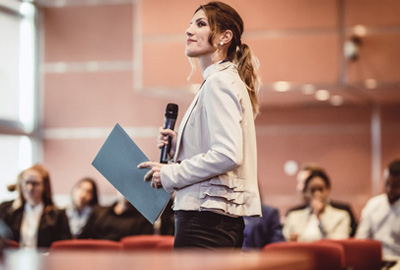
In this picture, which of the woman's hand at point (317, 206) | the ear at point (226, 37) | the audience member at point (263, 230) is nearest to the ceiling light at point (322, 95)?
the woman's hand at point (317, 206)

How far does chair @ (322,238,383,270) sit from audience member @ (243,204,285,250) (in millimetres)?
1280

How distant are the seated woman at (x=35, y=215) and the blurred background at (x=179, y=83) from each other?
1.62 m

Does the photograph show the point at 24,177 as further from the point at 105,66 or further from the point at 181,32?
the point at 105,66

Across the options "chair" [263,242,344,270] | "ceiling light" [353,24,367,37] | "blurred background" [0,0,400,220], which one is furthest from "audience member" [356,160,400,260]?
"chair" [263,242,344,270]

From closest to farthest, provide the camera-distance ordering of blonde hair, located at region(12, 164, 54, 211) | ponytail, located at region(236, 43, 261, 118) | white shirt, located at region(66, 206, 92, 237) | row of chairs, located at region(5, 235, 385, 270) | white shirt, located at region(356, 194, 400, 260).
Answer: ponytail, located at region(236, 43, 261, 118) → row of chairs, located at region(5, 235, 385, 270) → white shirt, located at region(356, 194, 400, 260) → blonde hair, located at region(12, 164, 54, 211) → white shirt, located at region(66, 206, 92, 237)

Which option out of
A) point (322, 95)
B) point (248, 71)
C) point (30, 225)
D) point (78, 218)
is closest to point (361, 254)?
point (248, 71)

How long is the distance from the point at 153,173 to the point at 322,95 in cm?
497

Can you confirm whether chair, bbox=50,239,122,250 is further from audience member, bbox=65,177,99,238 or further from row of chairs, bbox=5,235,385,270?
audience member, bbox=65,177,99,238

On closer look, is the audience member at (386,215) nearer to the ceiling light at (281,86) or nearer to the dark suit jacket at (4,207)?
the ceiling light at (281,86)

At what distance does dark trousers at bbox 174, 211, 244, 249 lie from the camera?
223cm

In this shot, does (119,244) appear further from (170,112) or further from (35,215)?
(35,215)

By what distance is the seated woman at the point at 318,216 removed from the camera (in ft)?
20.4

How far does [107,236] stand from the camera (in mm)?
6566

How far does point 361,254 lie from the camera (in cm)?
369
